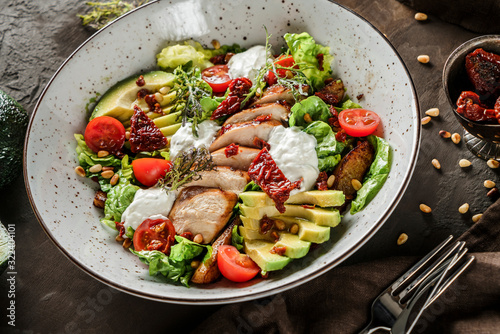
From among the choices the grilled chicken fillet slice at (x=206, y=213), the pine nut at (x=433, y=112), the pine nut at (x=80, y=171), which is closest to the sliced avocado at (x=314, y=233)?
the grilled chicken fillet slice at (x=206, y=213)

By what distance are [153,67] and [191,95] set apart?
775 millimetres

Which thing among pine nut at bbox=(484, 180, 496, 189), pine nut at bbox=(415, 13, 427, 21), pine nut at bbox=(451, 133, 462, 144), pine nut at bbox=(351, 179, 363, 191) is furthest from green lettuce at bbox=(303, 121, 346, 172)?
pine nut at bbox=(415, 13, 427, 21)

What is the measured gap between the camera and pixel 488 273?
341 centimetres

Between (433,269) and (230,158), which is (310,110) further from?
(433,269)

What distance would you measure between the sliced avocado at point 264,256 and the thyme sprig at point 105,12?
2.97 meters

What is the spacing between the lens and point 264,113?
390cm

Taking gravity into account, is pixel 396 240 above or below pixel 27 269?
below

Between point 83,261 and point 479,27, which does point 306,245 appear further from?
point 479,27

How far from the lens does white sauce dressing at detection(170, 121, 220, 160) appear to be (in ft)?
12.8

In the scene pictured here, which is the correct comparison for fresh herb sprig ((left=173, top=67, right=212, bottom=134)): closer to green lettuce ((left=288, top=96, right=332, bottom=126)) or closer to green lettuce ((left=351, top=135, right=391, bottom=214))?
green lettuce ((left=288, top=96, right=332, bottom=126))

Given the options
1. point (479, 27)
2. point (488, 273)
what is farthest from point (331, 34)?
point (488, 273)

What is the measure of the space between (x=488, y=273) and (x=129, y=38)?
12.1 ft

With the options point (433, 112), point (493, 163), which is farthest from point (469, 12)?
point (493, 163)

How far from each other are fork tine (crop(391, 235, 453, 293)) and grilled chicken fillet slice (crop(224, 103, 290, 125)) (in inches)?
63.3
